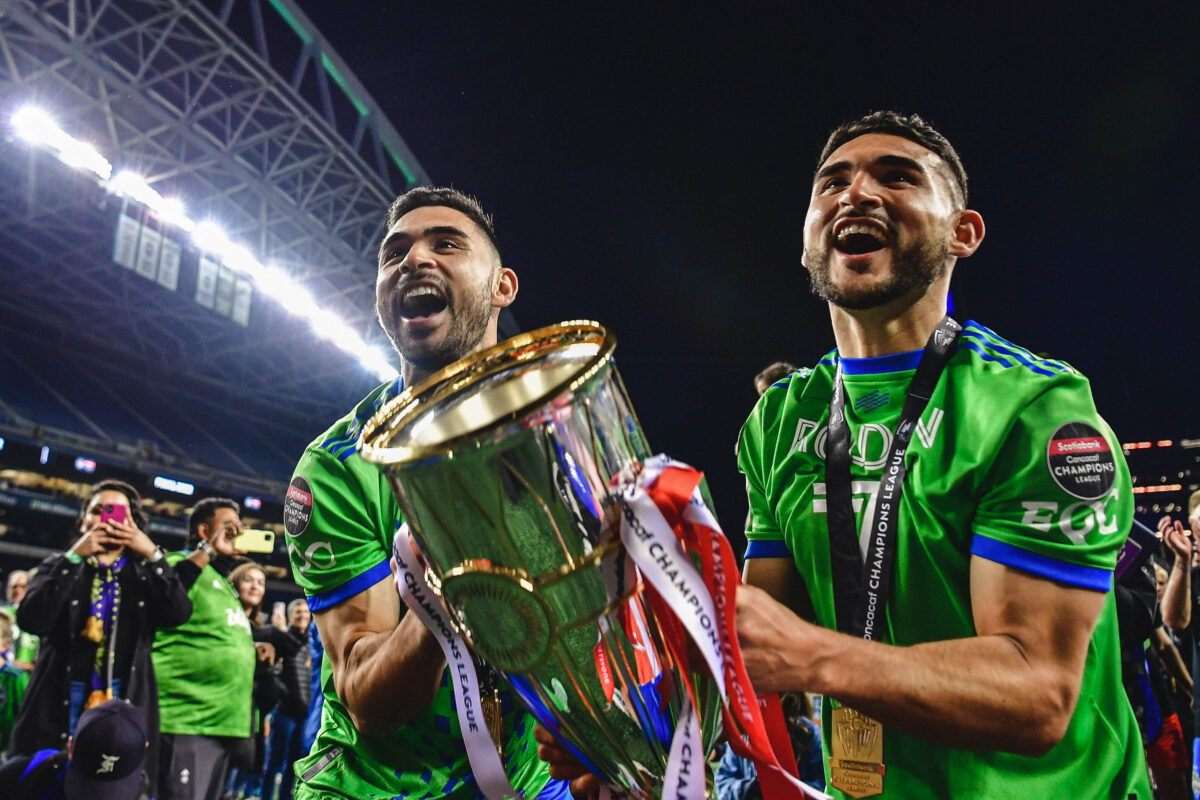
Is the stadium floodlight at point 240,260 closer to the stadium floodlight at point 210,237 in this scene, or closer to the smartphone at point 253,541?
the stadium floodlight at point 210,237

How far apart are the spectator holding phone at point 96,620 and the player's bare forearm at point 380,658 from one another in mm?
2961

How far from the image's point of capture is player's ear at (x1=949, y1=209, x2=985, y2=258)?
165cm

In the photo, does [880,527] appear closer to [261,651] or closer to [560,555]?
[560,555]

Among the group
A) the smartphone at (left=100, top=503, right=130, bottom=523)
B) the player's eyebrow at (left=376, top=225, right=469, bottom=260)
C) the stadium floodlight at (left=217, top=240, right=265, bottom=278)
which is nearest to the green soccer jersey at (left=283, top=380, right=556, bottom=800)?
the player's eyebrow at (left=376, top=225, right=469, bottom=260)

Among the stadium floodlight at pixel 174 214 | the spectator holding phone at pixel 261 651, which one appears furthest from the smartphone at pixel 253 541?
the stadium floodlight at pixel 174 214

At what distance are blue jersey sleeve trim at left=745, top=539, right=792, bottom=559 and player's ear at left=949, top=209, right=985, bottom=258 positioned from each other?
2.24ft

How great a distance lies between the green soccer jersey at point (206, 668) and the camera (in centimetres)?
456

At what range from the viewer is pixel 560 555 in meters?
0.94

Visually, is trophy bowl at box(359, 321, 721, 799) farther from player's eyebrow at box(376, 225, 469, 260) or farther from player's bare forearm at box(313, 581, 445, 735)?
player's eyebrow at box(376, 225, 469, 260)

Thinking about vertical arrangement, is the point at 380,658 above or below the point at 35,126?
below

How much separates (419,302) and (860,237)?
1.16 metres

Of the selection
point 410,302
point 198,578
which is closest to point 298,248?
point 198,578

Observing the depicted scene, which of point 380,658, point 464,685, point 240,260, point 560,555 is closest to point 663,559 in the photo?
point 560,555

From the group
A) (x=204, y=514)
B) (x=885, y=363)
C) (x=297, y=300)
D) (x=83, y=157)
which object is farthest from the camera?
(x=297, y=300)
